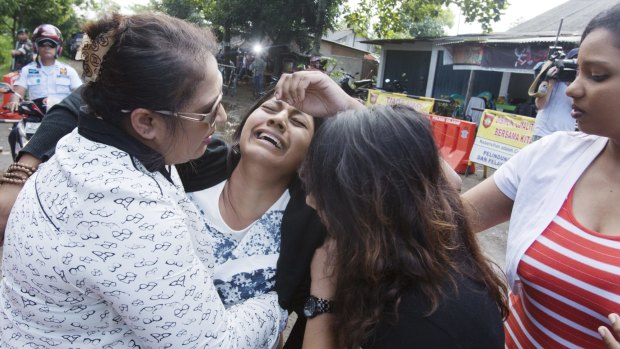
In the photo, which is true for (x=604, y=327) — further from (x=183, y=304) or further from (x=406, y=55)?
(x=406, y=55)

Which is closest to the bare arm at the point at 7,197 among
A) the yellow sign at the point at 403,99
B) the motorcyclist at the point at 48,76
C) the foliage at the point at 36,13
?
the motorcyclist at the point at 48,76

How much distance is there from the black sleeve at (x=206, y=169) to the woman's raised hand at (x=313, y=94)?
373mm

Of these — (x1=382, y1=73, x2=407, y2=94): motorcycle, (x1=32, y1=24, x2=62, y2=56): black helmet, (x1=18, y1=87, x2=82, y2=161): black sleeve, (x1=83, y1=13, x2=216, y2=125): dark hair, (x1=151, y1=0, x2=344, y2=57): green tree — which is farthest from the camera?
(x1=151, y1=0, x2=344, y2=57): green tree

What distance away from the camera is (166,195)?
3.22 ft

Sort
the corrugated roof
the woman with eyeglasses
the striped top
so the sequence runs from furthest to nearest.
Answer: the corrugated roof, the striped top, the woman with eyeglasses

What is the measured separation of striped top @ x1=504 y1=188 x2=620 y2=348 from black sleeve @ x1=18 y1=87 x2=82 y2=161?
174 cm

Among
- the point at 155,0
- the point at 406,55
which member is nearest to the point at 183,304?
the point at 406,55

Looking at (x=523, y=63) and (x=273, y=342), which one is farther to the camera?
(x=523, y=63)

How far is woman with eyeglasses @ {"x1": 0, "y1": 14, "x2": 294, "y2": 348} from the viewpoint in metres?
0.87

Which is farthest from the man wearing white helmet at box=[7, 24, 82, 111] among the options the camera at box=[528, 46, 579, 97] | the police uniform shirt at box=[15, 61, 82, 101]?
the camera at box=[528, 46, 579, 97]

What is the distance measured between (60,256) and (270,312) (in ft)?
2.23

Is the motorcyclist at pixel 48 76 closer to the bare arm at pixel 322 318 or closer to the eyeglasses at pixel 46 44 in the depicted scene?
the eyeglasses at pixel 46 44

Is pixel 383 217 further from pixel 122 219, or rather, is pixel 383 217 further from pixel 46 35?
pixel 46 35

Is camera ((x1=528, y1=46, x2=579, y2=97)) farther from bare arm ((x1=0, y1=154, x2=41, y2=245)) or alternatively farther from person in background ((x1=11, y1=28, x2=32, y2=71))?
person in background ((x1=11, y1=28, x2=32, y2=71))
